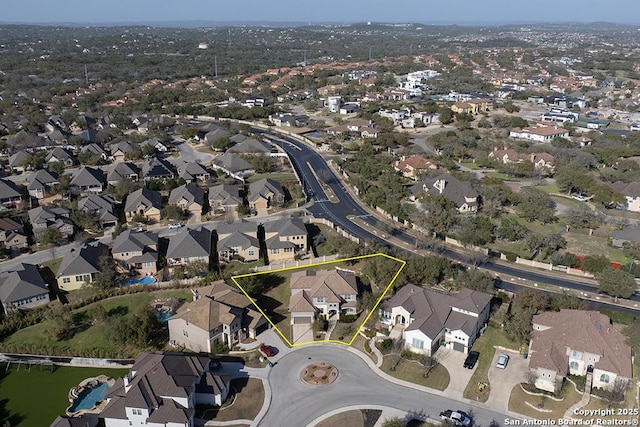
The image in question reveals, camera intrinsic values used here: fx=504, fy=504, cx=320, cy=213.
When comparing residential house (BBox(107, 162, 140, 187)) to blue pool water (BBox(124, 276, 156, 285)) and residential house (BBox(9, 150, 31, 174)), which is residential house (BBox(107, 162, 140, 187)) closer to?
residential house (BBox(9, 150, 31, 174))

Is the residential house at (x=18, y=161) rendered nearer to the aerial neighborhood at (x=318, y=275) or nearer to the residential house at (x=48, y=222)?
the aerial neighborhood at (x=318, y=275)

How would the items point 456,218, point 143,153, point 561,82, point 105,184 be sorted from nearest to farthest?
1. point 456,218
2. point 105,184
3. point 143,153
4. point 561,82

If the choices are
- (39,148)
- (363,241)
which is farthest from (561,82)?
(39,148)

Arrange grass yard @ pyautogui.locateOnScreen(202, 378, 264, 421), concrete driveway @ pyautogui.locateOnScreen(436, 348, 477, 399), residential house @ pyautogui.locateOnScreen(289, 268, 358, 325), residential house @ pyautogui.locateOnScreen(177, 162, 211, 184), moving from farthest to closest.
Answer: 1. residential house @ pyautogui.locateOnScreen(177, 162, 211, 184)
2. residential house @ pyautogui.locateOnScreen(289, 268, 358, 325)
3. concrete driveway @ pyautogui.locateOnScreen(436, 348, 477, 399)
4. grass yard @ pyautogui.locateOnScreen(202, 378, 264, 421)

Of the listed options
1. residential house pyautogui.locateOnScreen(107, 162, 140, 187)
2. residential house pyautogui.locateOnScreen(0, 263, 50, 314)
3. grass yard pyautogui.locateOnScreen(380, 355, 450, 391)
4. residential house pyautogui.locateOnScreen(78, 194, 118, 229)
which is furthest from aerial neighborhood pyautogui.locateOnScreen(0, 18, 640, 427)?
residential house pyautogui.locateOnScreen(78, 194, 118, 229)

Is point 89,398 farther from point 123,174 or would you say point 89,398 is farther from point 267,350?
point 123,174

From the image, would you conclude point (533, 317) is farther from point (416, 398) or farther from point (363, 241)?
point (363, 241)
